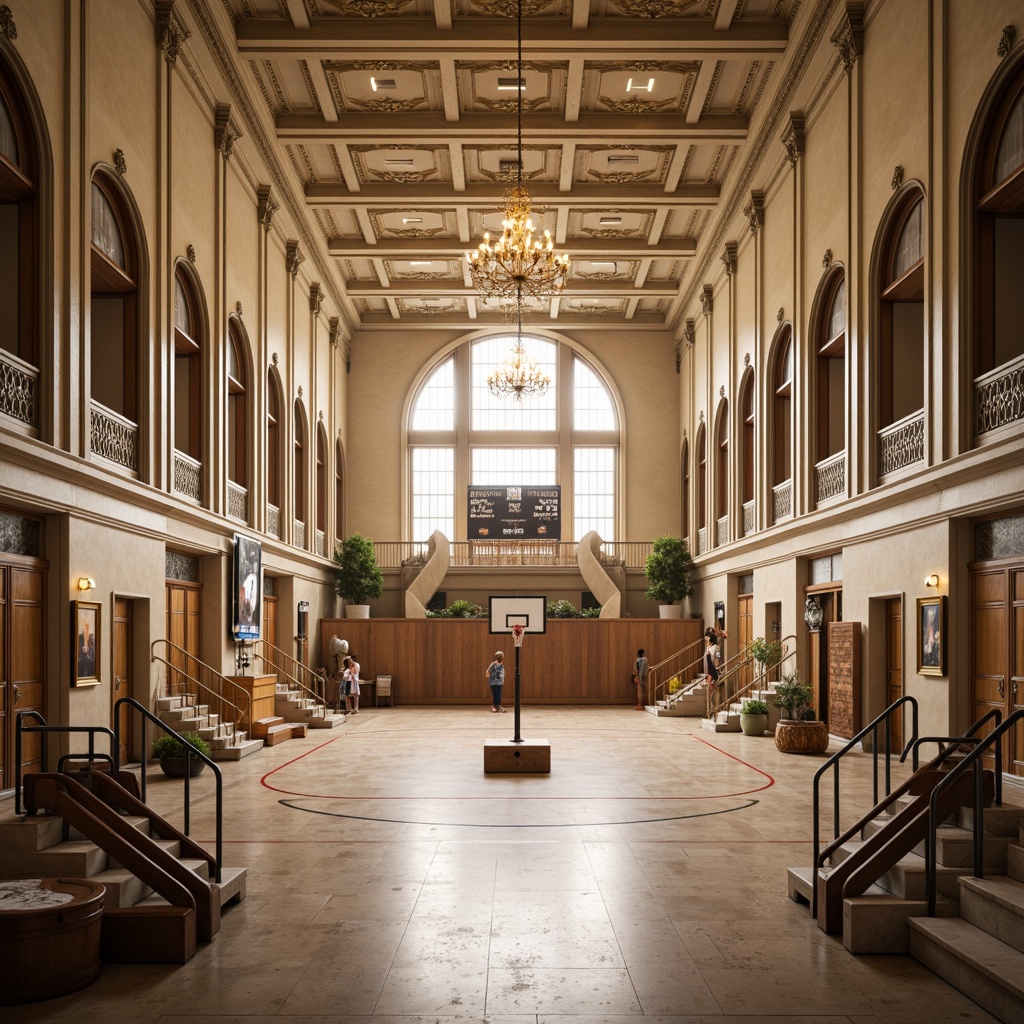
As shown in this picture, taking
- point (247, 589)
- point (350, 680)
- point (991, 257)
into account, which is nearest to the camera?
point (991, 257)

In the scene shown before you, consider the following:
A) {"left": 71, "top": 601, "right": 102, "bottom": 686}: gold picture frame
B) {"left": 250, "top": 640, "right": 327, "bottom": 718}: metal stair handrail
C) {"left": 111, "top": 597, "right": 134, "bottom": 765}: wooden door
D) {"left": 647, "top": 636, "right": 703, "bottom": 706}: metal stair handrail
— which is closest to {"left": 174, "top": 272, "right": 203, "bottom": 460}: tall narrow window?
{"left": 111, "top": 597, "right": 134, "bottom": 765}: wooden door

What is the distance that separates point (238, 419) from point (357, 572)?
28.6 ft

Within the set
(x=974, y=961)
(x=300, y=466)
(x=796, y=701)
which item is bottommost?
(x=796, y=701)

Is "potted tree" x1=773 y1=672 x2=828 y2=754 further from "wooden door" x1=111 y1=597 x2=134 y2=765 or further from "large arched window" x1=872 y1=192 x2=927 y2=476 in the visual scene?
"wooden door" x1=111 y1=597 x2=134 y2=765

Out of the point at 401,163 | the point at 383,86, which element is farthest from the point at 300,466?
the point at 383,86

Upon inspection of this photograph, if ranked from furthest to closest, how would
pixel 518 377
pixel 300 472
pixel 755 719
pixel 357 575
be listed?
pixel 357 575, pixel 518 377, pixel 300 472, pixel 755 719

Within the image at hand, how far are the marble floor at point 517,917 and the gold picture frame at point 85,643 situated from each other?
153 centimetres

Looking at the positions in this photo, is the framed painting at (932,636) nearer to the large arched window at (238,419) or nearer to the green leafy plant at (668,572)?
the large arched window at (238,419)

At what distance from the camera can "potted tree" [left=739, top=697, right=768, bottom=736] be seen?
18.7m

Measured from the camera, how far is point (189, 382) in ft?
55.2

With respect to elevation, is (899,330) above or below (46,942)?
above

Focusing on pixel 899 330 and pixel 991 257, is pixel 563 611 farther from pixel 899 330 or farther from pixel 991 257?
pixel 991 257

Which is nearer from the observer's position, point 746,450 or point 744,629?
point 746,450

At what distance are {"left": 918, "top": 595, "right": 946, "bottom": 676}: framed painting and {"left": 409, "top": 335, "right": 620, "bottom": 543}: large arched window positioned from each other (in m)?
18.8
